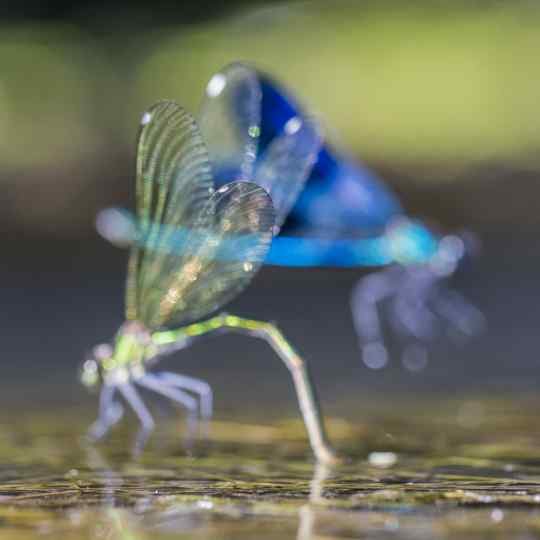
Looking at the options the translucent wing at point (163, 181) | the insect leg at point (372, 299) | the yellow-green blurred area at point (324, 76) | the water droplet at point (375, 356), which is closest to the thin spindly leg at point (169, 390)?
the translucent wing at point (163, 181)

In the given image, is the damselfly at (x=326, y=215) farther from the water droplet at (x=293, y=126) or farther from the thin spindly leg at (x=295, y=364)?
the thin spindly leg at (x=295, y=364)

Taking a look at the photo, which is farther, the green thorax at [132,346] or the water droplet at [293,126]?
the water droplet at [293,126]

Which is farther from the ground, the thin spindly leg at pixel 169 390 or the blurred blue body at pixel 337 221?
the blurred blue body at pixel 337 221

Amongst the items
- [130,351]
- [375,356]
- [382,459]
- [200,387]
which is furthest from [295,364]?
[375,356]

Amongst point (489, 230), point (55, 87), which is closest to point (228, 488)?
point (489, 230)

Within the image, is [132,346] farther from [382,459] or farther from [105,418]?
[382,459]

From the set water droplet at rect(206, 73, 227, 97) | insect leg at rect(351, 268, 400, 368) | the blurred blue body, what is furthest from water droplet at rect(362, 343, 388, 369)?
water droplet at rect(206, 73, 227, 97)

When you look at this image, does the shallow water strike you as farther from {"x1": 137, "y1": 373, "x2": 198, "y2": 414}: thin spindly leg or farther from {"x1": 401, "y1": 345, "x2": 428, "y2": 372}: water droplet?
{"x1": 401, "y1": 345, "x2": 428, "y2": 372}: water droplet

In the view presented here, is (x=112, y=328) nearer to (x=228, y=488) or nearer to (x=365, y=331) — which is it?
(x=365, y=331)
